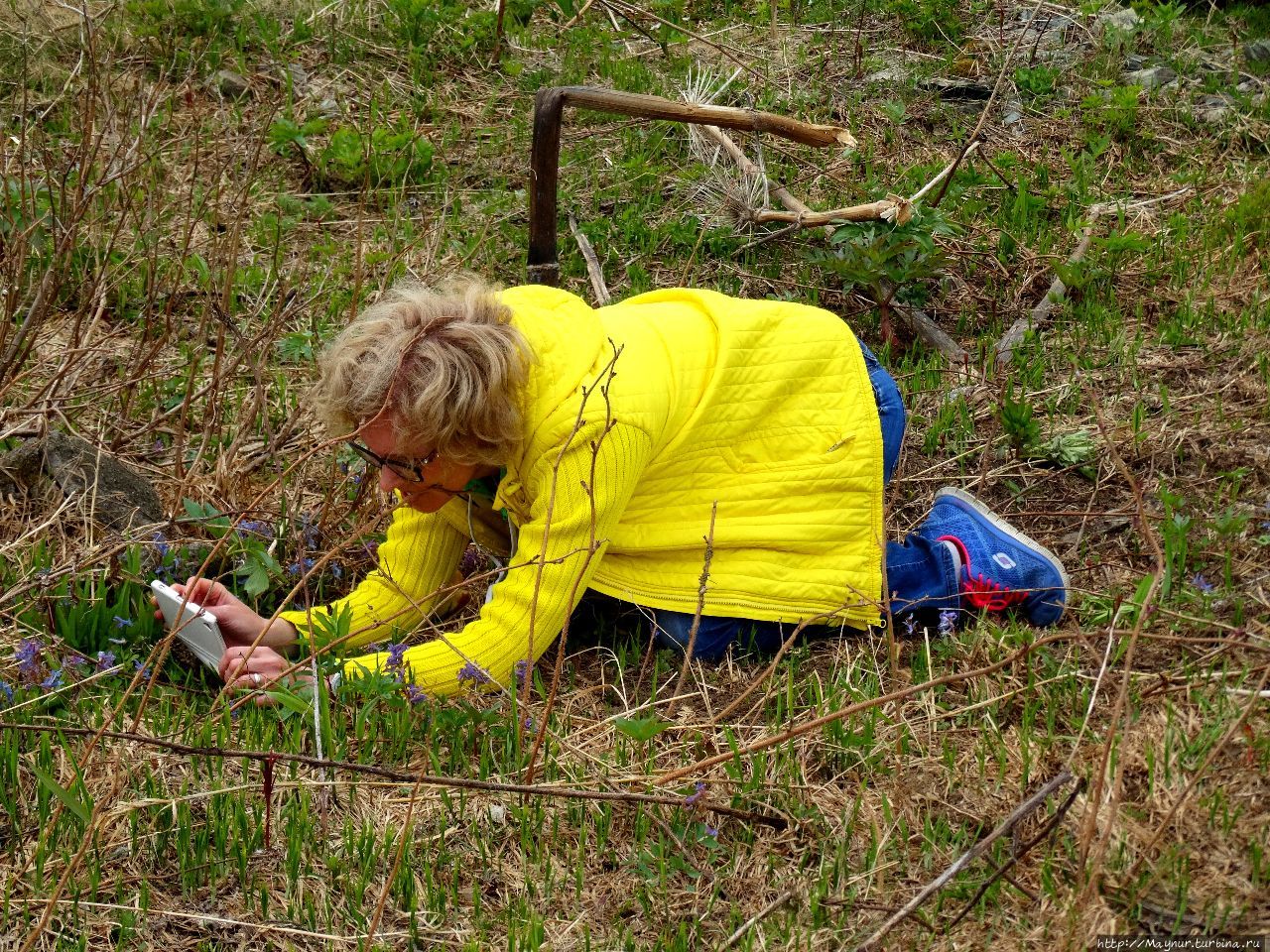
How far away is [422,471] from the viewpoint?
9.45 feet

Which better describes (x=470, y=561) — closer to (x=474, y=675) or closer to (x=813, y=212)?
(x=474, y=675)

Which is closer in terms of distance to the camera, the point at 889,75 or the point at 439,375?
the point at 439,375

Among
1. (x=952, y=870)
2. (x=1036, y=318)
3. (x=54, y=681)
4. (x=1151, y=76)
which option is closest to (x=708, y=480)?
(x=952, y=870)

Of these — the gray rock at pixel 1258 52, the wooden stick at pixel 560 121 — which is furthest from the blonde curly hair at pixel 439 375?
the gray rock at pixel 1258 52

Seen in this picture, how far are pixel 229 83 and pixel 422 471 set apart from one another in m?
3.59

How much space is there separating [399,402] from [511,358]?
0.25 meters

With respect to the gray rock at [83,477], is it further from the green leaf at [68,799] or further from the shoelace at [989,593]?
the shoelace at [989,593]

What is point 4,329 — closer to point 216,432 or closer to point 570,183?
point 216,432

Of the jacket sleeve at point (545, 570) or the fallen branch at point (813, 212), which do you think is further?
the fallen branch at point (813, 212)

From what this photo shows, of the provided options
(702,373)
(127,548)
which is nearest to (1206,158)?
(702,373)

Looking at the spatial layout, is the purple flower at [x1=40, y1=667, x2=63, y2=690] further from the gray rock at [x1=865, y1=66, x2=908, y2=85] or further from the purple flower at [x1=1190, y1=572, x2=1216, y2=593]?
the gray rock at [x1=865, y1=66, x2=908, y2=85]

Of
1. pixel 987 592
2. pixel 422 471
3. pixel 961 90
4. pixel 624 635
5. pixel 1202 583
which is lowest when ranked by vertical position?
pixel 624 635

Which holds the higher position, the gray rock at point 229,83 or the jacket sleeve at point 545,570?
the gray rock at point 229,83

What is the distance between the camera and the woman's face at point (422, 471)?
2.77 m
